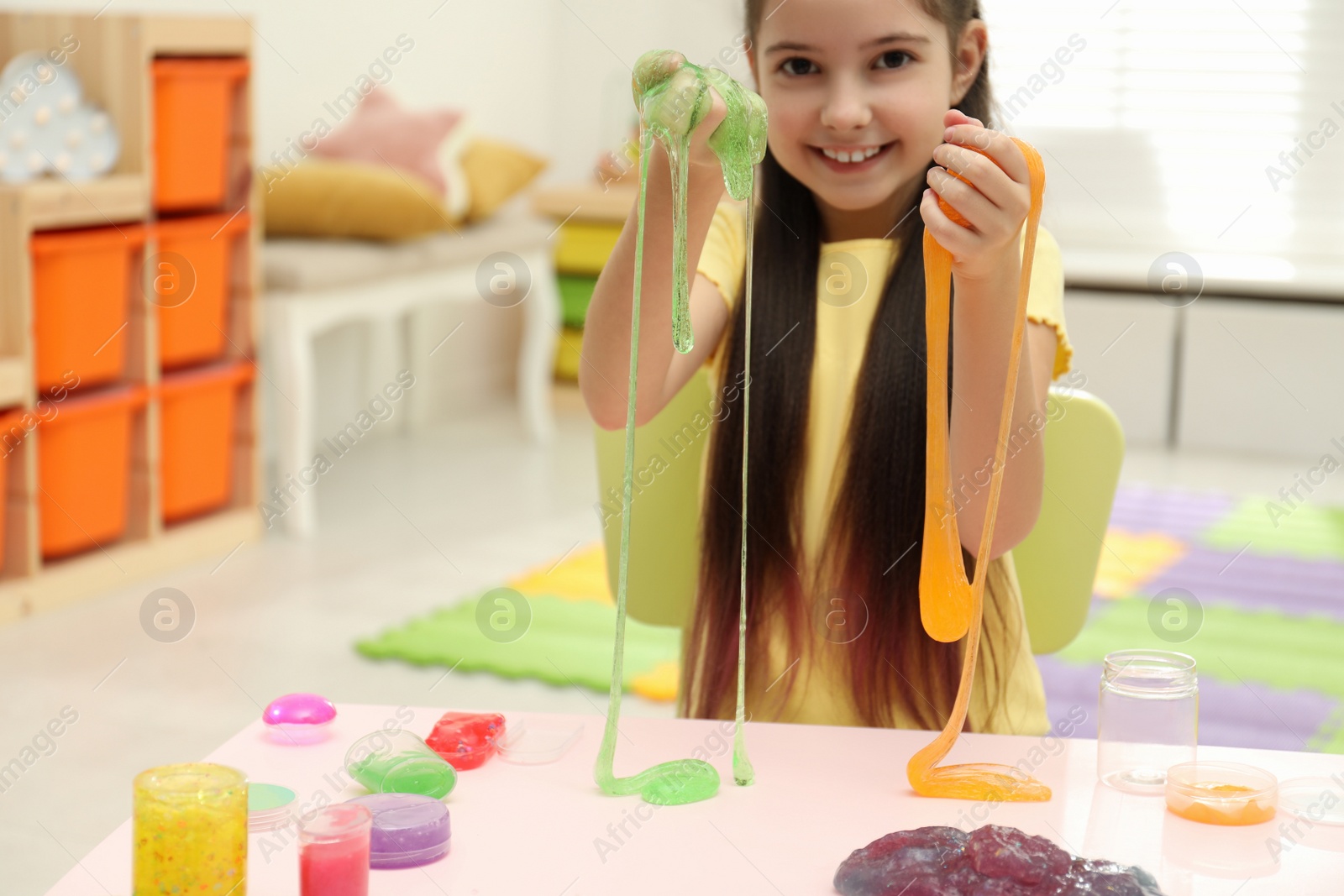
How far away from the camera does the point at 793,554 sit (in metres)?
1.12

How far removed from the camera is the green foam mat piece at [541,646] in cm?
227

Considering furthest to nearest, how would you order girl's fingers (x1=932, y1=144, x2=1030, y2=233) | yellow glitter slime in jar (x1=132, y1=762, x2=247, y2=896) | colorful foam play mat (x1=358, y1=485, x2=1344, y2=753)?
colorful foam play mat (x1=358, y1=485, x2=1344, y2=753) < girl's fingers (x1=932, y1=144, x2=1030, y2=233) < yellow glitter slime in jar (x1=132, y1=762, x2=247, y2=896)

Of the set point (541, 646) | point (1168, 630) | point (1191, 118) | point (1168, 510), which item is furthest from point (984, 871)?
point (1191, 118)

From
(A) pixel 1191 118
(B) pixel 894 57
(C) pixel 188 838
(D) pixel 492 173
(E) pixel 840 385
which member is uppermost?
(A) pixel 1191 118

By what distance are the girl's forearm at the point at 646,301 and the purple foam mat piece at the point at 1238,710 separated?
1.17 meters

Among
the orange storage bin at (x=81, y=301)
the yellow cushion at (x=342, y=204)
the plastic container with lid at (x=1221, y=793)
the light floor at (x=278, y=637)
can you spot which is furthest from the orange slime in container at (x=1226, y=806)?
the yellow cushion at (x=342, y=204)

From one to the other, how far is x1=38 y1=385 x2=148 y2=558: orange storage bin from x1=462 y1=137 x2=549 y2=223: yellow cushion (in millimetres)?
1182

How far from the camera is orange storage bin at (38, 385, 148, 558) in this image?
247cm

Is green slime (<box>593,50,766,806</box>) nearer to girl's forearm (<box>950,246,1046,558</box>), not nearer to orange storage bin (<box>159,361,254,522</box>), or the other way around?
girl's forearm (<box>950,246,1046,558</box>)

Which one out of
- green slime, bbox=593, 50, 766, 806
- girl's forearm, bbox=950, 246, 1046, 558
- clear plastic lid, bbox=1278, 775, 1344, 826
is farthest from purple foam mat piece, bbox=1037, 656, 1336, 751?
green slime, bbox=593, 50, 766, 806

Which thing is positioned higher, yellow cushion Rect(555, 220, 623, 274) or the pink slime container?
yellow cushion Rect(555, 220, 623, 274)

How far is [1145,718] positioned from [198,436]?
92.0 inches

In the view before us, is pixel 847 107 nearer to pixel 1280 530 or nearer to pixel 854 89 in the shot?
pixel 854 89

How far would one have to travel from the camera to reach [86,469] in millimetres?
2543
